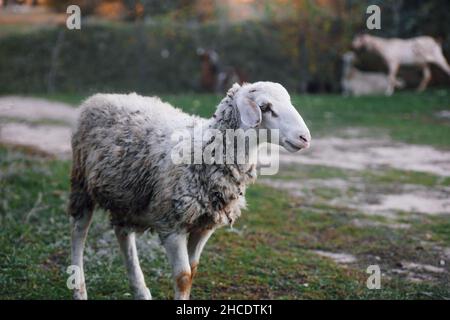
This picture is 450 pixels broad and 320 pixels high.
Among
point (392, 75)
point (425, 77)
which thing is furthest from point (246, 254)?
point (425, 77)

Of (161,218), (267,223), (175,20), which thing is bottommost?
(267,223)

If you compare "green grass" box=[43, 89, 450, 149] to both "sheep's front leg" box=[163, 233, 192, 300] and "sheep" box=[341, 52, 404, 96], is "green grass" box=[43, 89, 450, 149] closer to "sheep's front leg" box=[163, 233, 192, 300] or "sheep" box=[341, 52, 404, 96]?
"sheep" box=[341, 52, 404, 96]

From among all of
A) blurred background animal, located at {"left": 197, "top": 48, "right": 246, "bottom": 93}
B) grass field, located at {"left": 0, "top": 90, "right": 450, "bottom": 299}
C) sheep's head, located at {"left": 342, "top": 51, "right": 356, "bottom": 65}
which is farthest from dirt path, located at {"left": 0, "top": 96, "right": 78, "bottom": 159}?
sheep's head, located at {"left": 342, "top": 51, "right": 356, "bottom": 65}

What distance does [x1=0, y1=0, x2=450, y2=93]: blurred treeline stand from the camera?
20312mm

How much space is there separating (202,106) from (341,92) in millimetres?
6417

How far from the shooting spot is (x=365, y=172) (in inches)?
380

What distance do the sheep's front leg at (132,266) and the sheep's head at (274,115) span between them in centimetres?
145

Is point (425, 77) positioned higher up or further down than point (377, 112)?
higher up

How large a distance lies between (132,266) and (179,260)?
89 cm

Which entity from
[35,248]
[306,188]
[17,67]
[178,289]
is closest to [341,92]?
[17,67]

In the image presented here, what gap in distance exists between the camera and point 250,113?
13.5ft

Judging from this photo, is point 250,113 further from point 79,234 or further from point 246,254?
point 246,254

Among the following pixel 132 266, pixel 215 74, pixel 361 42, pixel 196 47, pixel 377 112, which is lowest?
pixel 132 266

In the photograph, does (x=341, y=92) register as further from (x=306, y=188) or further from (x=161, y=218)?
(x=161, y=218)
